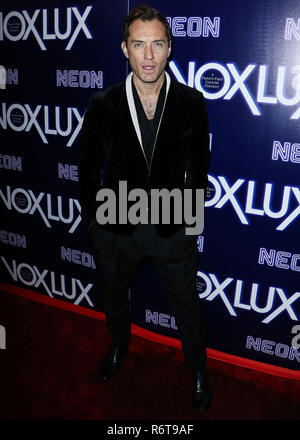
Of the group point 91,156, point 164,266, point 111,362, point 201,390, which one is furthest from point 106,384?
point 91,156

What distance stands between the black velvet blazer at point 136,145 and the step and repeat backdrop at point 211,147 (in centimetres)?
30

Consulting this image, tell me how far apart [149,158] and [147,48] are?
1.48 ft

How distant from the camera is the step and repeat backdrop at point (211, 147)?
1871 millimetres

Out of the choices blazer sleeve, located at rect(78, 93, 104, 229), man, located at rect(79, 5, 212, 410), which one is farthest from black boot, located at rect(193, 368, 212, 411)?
blazer sleeve, located at rect(78, 93, 104, 229)

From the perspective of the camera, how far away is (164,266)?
1.88 meters

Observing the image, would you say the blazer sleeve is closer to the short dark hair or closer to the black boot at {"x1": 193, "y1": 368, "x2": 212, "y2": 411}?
the short dark hair

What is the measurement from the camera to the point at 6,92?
2.54 meters

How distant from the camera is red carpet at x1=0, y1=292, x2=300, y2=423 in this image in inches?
78.1

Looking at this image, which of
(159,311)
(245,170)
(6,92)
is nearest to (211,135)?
(245,170)

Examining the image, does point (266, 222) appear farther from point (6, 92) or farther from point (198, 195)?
point (6, 92)

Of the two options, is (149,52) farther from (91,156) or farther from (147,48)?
(91,156)

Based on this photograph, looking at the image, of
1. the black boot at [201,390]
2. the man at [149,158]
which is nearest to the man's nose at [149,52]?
the man at [149,158]

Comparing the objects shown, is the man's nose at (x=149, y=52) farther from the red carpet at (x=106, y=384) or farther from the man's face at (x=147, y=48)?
the red carpet at (x=106, y=384)
